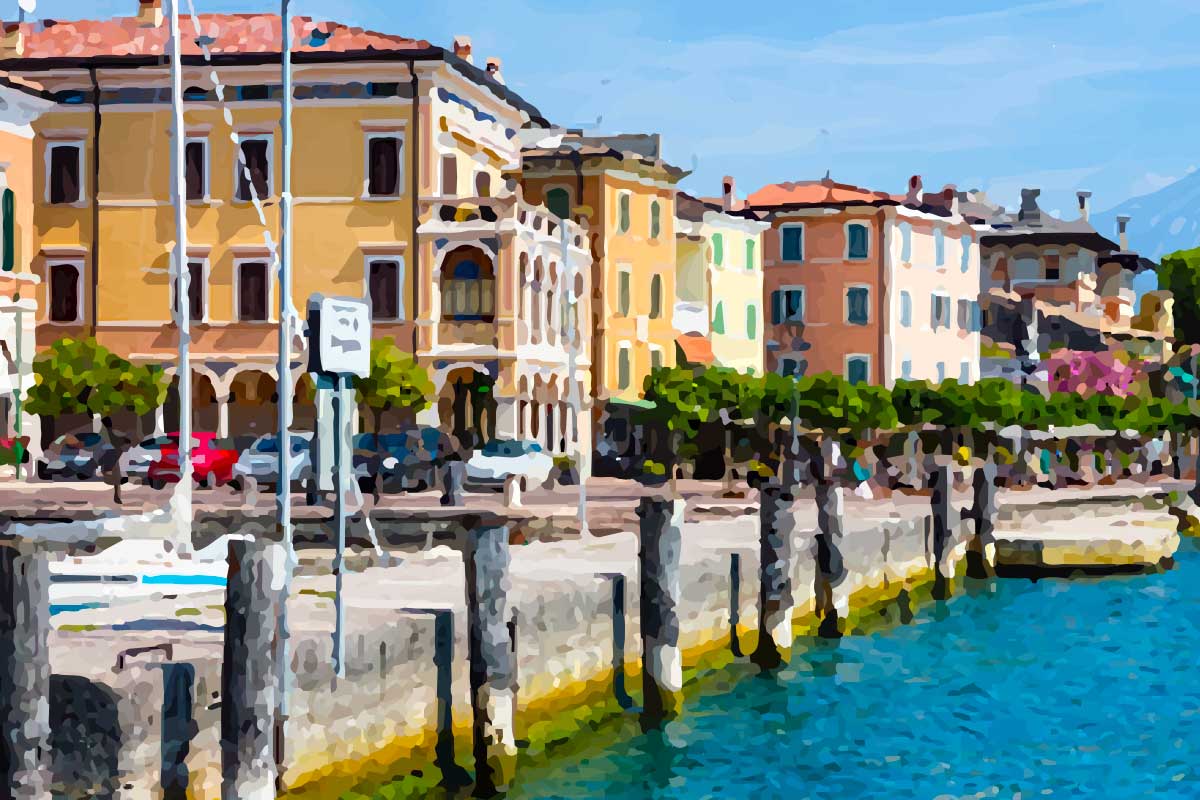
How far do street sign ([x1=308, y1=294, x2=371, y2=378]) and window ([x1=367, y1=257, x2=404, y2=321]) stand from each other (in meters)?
37.1

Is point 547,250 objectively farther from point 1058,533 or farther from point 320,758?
point 320,758

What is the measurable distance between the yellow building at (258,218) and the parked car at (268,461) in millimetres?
4816

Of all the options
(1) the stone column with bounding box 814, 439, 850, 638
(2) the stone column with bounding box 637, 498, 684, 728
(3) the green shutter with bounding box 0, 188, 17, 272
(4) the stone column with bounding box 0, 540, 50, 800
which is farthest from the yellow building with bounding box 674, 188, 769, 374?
(4) the stone column with bounding box 0, 540, 50, 800

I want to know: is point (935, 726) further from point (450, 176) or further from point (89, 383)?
point (450, 176)

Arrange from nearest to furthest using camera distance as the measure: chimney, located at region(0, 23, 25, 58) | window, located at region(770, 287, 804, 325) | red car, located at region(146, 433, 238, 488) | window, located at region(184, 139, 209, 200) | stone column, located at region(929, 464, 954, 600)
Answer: stone column, located at region(929, 464, 954, 600) < red car, located at region(146, 433, 238, 488) < window, located at region(184, 139, 209, 200) < chimney, located at region(0, 23, 25, 58) < window, located at region(770, 287, 804, 325)

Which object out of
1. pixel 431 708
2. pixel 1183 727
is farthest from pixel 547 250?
pixel 431 708

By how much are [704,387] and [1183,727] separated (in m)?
38.5

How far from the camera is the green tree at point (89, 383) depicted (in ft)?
153

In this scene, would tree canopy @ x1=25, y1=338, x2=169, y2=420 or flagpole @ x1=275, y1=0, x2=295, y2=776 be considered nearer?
flagpole @ x1=275, y1=0, x2=295, y2=776

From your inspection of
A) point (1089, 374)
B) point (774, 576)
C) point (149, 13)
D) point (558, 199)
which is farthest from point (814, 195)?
point (774, 576)

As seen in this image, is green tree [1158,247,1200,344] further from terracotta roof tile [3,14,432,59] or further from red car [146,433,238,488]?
red car [146,433,238,488]

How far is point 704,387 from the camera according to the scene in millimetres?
61250

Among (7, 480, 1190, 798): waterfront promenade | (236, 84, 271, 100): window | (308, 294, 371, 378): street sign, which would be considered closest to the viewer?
(7, 480, 1190, 798): waterfront promenade

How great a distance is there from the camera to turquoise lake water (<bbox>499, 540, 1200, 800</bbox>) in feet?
62.6
